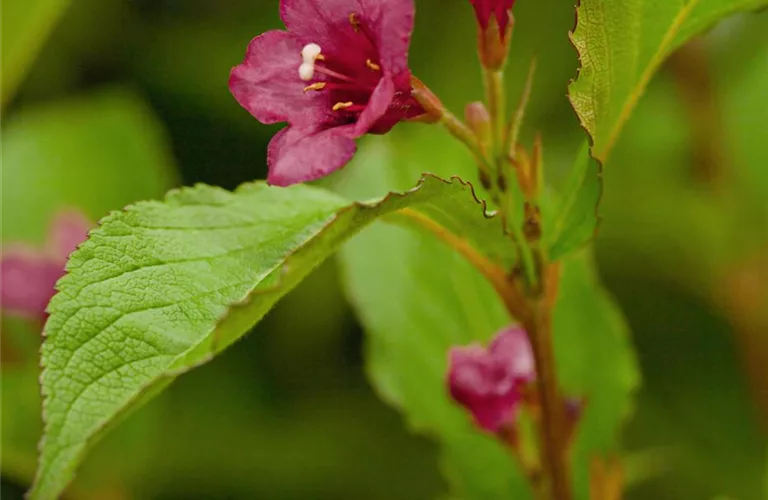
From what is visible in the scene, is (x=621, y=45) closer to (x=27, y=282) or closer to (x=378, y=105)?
(x=378, y=105)

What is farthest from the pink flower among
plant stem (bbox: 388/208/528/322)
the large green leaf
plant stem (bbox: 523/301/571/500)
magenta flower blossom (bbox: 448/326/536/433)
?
the large green leaf

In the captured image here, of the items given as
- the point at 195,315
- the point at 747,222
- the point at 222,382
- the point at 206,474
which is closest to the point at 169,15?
the point at 222,382

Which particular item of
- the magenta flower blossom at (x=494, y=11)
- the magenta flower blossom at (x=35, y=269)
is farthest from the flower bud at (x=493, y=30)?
the magenta flower blossom at (x=35, y=269)

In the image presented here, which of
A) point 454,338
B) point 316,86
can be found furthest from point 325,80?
point 454,338

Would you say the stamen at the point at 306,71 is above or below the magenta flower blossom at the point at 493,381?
above

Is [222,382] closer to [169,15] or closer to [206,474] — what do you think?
[206,474]

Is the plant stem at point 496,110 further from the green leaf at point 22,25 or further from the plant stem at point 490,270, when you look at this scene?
the green leaf at point 22,25

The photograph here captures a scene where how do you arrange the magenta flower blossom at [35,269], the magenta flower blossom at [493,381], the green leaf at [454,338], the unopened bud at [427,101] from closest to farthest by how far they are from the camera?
the unopened bud at [427,101] < the magenta flower blossom at [493,381] < the green leaf at [454,338] < the magenta flower blossom at [35,269]
